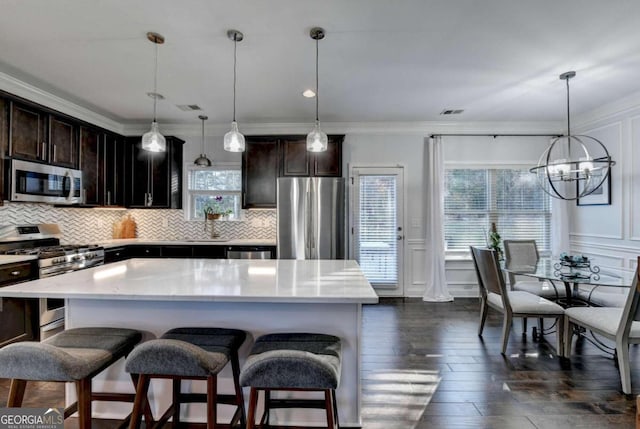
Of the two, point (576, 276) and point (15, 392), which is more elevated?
point (576, 276)

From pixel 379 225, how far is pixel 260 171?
1.98m

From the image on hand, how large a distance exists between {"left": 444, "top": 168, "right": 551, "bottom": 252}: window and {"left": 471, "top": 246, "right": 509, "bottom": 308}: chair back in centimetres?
171

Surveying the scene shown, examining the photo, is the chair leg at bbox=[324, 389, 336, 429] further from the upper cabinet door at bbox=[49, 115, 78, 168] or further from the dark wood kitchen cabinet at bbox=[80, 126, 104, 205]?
the dark wood kitchen cabinet at bbox=[80, 126, 104, 205]

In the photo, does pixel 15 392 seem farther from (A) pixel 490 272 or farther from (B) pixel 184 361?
(A) pixel 490 272

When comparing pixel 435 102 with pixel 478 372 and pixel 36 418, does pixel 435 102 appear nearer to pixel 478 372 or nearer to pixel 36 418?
pixel 478 372

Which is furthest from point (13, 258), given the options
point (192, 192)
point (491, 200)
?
point (491, 200)

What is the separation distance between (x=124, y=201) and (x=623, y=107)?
6.75 m

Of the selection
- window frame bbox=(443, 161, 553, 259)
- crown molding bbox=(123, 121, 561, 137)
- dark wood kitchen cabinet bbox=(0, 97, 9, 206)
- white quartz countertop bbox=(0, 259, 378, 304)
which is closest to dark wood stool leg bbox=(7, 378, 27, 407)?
white quartz countertop bbox=(0, 259, 378, 304)

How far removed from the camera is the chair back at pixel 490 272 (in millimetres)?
2896

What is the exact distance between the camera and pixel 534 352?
2.92 meters

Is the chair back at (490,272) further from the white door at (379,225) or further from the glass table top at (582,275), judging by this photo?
the white door at (379,225)

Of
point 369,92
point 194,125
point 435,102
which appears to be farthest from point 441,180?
point 194,125

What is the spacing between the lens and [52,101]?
3.80m

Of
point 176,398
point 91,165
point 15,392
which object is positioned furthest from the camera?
point 91,165
